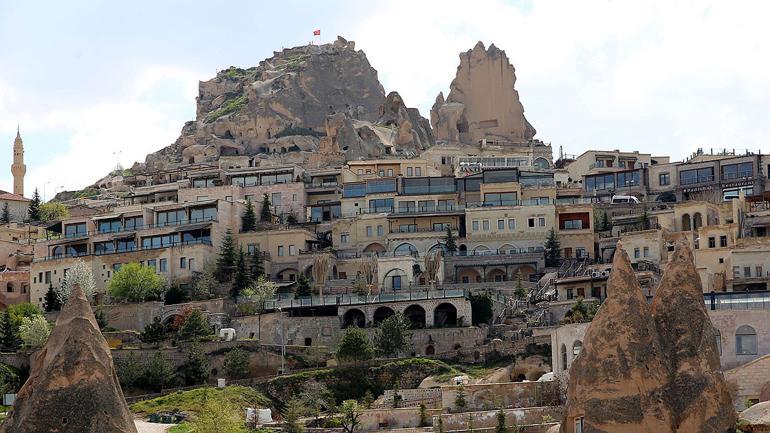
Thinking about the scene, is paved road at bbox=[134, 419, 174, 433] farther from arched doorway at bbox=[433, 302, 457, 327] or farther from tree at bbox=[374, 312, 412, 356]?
arched doorway at bbox=[433, 302, 457, 327]

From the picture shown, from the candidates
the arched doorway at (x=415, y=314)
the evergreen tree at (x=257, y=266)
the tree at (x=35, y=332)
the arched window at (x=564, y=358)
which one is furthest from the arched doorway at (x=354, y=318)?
the arched window at (x=564, y=358)

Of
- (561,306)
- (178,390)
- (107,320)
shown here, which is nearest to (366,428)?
(178,390)

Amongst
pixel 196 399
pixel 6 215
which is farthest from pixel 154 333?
pixel 6 215

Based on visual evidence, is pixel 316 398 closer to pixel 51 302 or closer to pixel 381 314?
pixel 381 314

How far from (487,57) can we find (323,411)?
257 ft

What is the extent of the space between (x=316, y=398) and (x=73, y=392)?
116 feet

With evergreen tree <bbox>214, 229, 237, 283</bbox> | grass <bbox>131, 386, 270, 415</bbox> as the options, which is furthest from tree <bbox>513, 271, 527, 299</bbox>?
grass <bbox>131, 386, 270, 415</bbox>

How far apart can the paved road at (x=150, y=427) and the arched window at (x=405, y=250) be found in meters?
34.5

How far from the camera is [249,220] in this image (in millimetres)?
122688

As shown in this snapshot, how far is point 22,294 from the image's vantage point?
121 meters

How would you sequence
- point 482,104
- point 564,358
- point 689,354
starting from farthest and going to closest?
point 482,104 < point 564,358 < point 689,354

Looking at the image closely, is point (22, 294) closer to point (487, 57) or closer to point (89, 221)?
point (89, 221)

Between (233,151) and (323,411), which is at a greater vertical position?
(233,151)

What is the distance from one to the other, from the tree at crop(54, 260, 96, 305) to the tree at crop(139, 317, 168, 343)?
10588 millimetres
